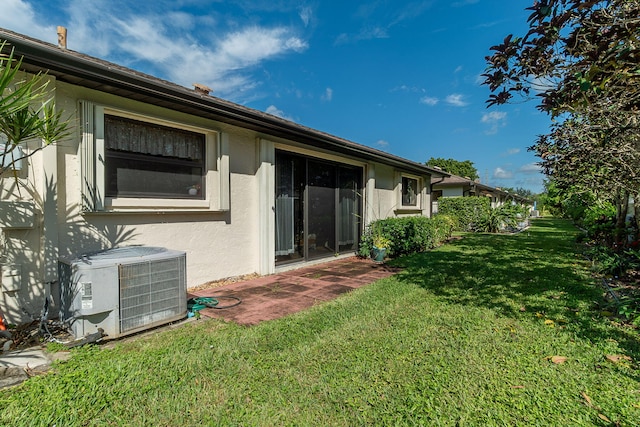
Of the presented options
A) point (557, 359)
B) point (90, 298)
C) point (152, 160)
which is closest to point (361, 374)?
point (557, 359)

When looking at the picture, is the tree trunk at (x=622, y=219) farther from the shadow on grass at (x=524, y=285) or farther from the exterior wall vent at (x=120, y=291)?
the exterior wall vent at (x=120, y=291)

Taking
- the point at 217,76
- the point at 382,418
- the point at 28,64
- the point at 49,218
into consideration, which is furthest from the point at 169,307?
the point at 217,76

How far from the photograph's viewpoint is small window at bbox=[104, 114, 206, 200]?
4.38m

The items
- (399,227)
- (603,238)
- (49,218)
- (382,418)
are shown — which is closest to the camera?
(382,418)

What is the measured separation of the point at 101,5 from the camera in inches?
241

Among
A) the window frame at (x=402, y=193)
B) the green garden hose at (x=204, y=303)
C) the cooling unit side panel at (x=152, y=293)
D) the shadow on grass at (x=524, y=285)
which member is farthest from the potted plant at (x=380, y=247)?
the cooling unit side panel at (x=152, y=293)

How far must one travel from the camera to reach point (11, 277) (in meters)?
3.42

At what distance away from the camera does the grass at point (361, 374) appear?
2131 millimetres

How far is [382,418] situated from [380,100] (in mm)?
18947

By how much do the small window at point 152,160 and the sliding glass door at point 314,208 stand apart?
6.60ft

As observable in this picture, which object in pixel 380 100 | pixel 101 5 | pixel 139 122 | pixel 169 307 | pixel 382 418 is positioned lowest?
pixel 382 418

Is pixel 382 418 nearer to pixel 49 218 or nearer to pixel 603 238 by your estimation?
pixel 49 218

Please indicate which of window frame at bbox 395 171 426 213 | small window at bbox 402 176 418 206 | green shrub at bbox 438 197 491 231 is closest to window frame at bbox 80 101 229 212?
window frame at bbox 395 171 426 213

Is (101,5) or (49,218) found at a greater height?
(101,5)
